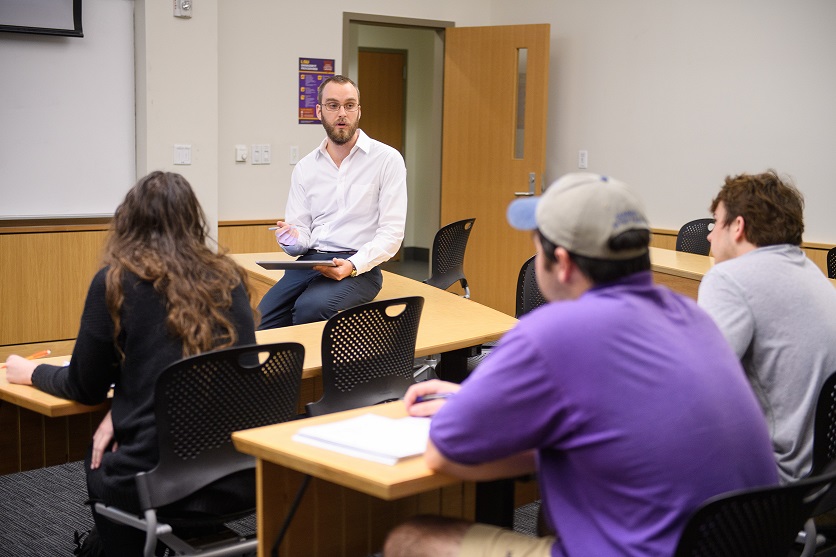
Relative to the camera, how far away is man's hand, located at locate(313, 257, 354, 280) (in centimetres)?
369

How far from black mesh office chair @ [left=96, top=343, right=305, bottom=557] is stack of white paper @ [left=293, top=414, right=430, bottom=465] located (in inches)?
15.8

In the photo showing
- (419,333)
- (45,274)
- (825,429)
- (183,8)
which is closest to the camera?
(825,429)

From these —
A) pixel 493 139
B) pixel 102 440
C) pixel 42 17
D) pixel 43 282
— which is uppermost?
pixel 42 17

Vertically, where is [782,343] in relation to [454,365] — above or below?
above

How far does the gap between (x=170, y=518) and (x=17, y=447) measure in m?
0.73

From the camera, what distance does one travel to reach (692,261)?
15.8 feet

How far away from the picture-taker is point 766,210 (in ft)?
7.90

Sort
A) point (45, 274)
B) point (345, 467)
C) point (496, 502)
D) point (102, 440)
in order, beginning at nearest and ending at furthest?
point (345, 467)
point (496, 502)
point (102, 440)
point (45, 274)

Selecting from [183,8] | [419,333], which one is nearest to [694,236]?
[419,333]

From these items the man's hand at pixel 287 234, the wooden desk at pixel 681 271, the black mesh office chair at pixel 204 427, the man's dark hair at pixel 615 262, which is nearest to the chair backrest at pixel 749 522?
the man's dark hair at pixel 615 262

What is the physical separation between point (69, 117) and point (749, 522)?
520 cm

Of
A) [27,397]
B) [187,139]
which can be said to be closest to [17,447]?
[27,397]

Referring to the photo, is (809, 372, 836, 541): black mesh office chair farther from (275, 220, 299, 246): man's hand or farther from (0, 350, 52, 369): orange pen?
(275, 220, 299, 246): man's hand

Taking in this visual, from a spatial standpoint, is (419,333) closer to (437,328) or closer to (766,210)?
(437,328)
